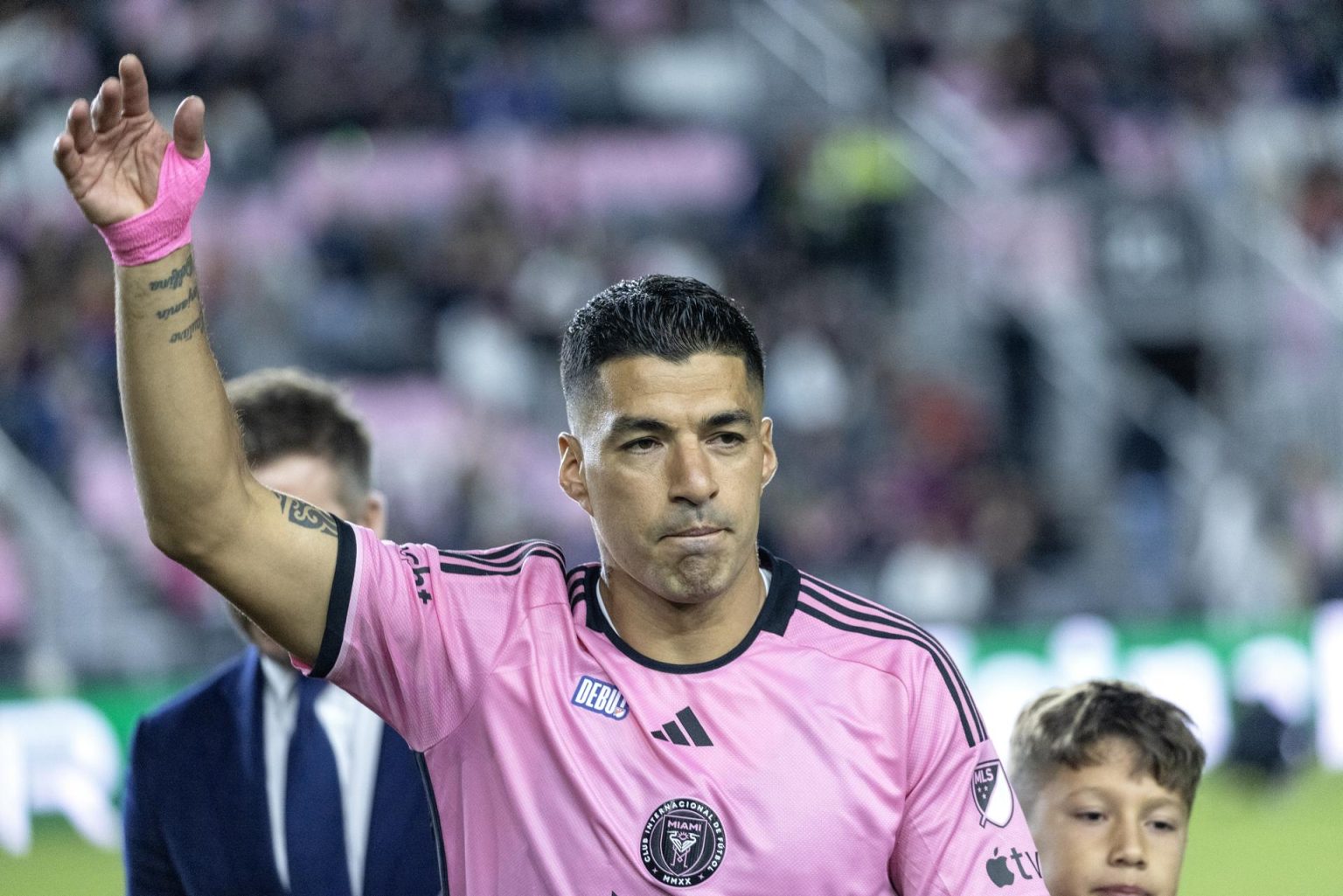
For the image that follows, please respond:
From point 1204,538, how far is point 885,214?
4077 millimetres

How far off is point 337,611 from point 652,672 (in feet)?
1.67

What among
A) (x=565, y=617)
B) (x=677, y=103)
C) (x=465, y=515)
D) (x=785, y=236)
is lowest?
(x=565, y=617)

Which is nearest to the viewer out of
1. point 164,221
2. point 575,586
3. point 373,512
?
point 164,221

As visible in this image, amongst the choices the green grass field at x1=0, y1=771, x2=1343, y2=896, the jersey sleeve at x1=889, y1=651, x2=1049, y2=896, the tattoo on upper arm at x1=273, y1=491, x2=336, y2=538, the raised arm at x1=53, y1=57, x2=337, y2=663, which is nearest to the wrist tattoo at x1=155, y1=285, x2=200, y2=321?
the raised arm at x1=53, y1=57, x2=337, y2=663

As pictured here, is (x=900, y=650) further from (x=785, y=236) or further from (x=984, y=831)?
(x=785, y=236)

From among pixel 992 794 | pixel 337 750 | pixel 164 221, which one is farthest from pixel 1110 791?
pixel 164 221

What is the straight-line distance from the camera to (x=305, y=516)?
257 cm

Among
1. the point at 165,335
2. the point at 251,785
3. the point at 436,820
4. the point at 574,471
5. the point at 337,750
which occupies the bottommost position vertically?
the point at 436,820

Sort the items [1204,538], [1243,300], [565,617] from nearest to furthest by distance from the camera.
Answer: [565,617] → [1204,538] → [1243,300]

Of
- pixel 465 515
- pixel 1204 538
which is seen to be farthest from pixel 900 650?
pixel 1204 538

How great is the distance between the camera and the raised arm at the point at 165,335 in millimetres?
2369

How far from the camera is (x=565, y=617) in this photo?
9.15 ft

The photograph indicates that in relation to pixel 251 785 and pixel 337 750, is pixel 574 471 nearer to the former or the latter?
pixel 337 750

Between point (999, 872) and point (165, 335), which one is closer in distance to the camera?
point (165, 335)
